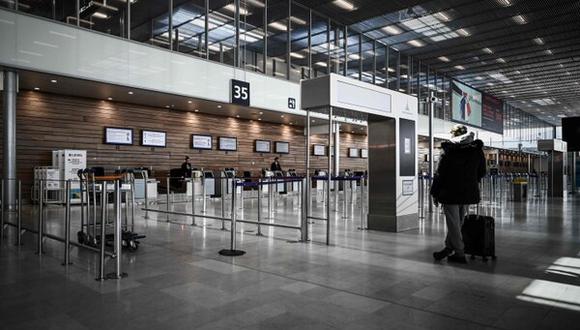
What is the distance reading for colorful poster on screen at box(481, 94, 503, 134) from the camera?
25.5 metres

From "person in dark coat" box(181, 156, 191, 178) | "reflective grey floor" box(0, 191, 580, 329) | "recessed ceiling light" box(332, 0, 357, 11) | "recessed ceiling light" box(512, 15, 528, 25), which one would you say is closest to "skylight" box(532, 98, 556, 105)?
"recessed ceiling light" box(512, 15, 528, 25)

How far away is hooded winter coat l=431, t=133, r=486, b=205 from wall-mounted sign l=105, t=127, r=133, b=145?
11.6 metres

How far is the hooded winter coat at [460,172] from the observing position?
13.9 ft

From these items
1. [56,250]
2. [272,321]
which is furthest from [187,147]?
[272,321]

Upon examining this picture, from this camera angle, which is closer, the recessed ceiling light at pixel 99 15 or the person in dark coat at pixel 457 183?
the person in dark coat at pixel 457 183

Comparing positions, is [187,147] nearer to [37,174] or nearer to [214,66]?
[214,66]

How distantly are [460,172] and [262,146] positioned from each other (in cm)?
1476

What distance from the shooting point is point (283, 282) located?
3.43 metres

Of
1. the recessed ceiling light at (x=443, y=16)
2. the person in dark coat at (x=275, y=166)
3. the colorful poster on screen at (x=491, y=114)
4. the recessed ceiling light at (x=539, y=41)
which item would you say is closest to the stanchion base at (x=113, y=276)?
the recessed ceiling light at (x=443, y=16)

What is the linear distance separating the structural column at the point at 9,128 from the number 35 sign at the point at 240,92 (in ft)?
20.1

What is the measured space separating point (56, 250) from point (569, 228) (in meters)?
7.82

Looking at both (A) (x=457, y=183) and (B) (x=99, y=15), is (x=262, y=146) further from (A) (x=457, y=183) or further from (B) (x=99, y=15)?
(A) (x=457, y=183)

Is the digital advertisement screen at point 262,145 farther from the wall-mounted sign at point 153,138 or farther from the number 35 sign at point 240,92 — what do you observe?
the wall-mounted sign at point 153,138

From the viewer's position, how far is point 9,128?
9.68m
